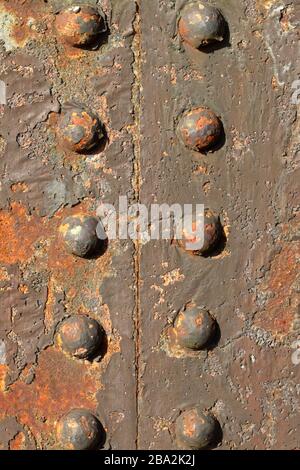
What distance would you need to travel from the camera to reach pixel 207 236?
121cm

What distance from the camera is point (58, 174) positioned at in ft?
3.94

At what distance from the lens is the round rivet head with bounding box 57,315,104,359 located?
119 cm

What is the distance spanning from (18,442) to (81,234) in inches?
16.1

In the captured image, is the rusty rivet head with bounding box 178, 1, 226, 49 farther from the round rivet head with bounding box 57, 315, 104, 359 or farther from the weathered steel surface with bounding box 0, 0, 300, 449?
the round rivet head with bounding box 57, 315, 104, 359

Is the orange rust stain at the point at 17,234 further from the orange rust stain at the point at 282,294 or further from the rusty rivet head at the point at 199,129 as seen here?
the orange rust stain at the point at 282,294

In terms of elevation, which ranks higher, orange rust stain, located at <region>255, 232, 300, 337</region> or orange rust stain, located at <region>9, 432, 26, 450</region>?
orange rust stain, located at <region>255, 232, 300, 337</region>

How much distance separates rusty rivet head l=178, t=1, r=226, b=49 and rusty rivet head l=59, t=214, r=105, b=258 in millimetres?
380

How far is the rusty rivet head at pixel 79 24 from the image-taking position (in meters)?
1.18

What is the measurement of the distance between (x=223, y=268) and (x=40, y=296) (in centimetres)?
35

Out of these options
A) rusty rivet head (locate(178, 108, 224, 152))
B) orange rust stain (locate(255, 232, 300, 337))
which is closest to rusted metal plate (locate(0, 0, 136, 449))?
rusty rivet head (locate(178, 108, 224, 152))

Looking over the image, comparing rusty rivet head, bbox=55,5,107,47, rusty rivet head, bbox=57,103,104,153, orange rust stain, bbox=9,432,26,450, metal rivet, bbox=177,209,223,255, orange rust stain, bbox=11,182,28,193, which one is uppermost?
rusty rivet head, bbox=55,5,107,47

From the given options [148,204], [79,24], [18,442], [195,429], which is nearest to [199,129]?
[148,204]

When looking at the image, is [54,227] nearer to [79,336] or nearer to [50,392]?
[79,336]
